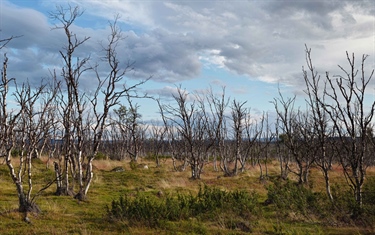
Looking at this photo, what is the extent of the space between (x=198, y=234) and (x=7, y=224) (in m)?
5.62

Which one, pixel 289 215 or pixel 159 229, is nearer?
pixel 159 229

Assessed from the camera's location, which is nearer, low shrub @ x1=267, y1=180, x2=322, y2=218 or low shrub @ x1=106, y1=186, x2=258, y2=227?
low shrub @ x1=106, y1=186, x2=258, y2=227

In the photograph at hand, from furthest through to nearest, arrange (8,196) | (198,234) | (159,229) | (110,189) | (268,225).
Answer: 1. (110,189)
2. (8,196)
3. (268,225)
4. (159,229)
5. (198,234)

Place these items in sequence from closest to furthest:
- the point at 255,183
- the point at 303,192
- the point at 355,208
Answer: the point at 355,208 < the point at 303,192 < the point at 255,183

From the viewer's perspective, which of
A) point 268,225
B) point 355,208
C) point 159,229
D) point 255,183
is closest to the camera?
point 159,229

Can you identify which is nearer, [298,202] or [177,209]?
[177,209]

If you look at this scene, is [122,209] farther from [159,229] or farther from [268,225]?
[268,225]

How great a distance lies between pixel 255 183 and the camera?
2452cm

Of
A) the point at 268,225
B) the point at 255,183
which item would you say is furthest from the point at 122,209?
the point at 255,183

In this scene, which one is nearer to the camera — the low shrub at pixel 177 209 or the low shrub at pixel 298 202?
the low shrub at pixel 177 209

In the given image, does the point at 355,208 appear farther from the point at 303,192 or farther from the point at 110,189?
the point at 110,189

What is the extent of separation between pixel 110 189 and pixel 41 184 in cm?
391

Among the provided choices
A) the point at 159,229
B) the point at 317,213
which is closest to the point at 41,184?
the point at 159,229

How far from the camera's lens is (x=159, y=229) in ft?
33.2
